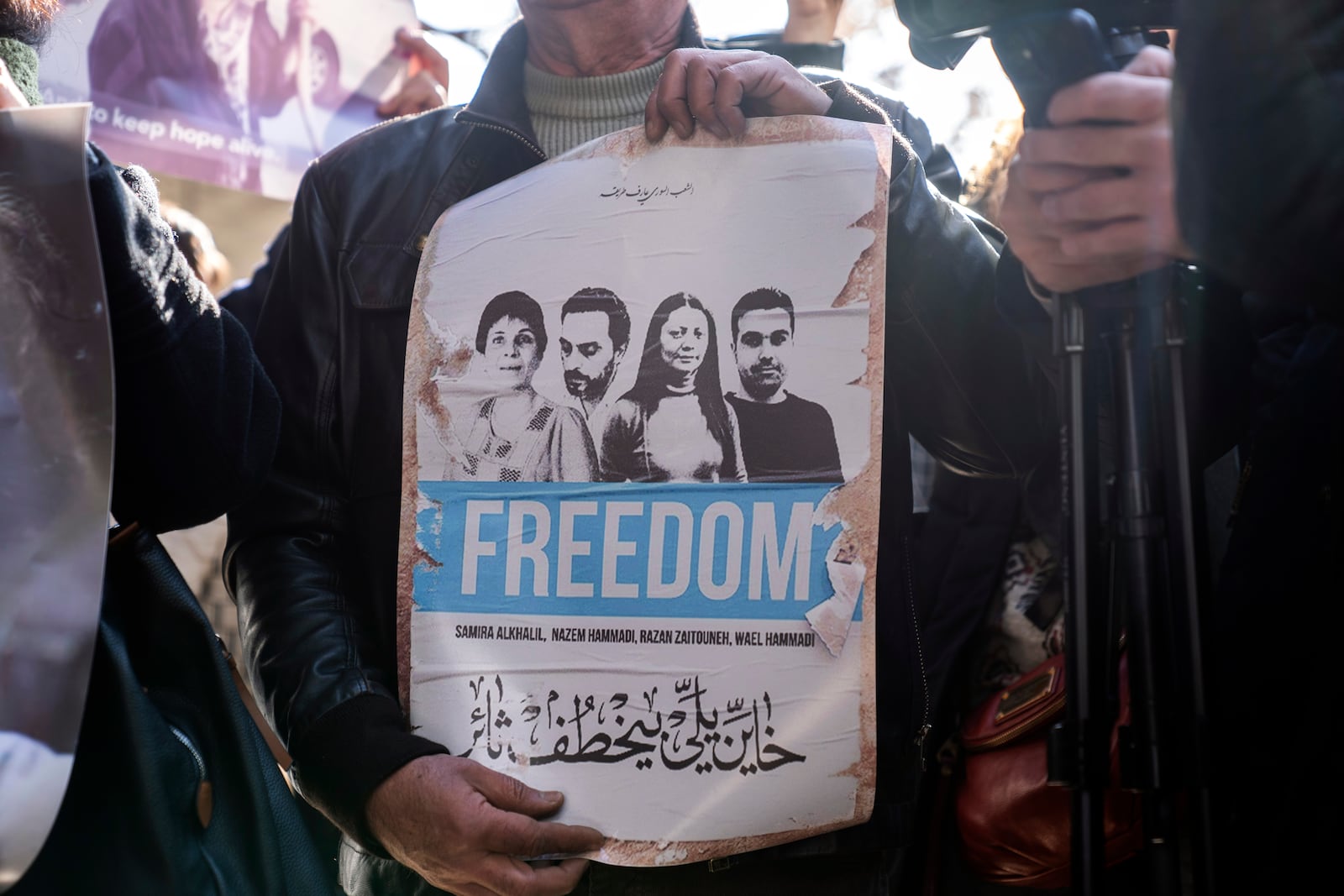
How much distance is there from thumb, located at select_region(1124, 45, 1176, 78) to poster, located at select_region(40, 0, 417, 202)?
7.48ft

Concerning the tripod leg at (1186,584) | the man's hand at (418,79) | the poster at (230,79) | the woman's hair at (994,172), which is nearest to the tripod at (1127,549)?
the tripod leg at (1186,584)

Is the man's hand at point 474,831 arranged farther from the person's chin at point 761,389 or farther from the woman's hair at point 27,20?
the woman's hair at point 27,20

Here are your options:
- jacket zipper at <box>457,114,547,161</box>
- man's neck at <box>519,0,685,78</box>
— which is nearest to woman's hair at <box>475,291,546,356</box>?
jacket zipper at <box>457,114,547,161</box>

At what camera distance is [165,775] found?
1123 mm

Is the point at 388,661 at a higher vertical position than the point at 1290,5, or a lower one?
lower

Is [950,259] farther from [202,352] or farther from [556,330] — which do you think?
[202,352]

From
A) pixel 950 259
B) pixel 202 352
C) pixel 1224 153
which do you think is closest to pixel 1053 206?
pixel 1224 153

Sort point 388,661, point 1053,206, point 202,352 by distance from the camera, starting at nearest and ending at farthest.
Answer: point 1053,206, point 202,352, point 388,661

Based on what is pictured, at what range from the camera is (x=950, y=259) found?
4.67ft

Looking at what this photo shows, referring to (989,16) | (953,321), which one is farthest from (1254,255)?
(953,321)

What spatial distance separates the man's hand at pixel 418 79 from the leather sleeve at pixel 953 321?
6.11 feet

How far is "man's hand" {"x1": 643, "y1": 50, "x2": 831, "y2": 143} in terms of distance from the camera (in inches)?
55.4

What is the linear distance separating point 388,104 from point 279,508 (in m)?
1.86

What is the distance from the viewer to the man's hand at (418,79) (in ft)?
10.1
